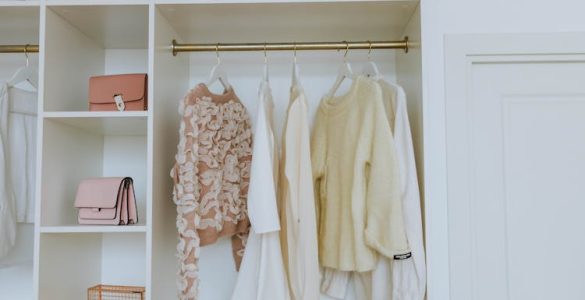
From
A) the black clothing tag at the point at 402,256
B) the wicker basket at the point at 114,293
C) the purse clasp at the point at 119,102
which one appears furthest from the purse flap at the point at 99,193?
the black clothing tag at the point at 402,256

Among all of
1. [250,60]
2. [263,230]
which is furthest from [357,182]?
[250,60]

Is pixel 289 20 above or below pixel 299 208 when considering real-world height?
above

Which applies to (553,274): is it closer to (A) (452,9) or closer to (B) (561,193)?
(B) (561,193)

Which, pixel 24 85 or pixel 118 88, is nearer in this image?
pixel 118 88

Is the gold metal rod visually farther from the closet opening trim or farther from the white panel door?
the closet opening trim

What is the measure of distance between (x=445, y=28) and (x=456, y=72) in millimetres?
194

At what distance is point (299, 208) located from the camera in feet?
5.26

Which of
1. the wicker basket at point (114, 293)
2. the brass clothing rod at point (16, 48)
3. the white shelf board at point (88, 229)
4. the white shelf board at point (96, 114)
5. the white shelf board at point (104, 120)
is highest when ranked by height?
the brass clothing rod at point (16, 48)

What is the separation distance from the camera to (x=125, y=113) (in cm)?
159

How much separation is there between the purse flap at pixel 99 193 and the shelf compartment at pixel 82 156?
0.10 meters

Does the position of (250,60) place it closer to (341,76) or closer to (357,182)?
(341,76)

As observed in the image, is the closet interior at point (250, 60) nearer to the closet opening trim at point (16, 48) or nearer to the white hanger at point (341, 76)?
the white hanger at point (341, 76)

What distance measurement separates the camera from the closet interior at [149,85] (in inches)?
63.0

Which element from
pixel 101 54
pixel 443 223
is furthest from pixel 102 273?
pixel 443 223
